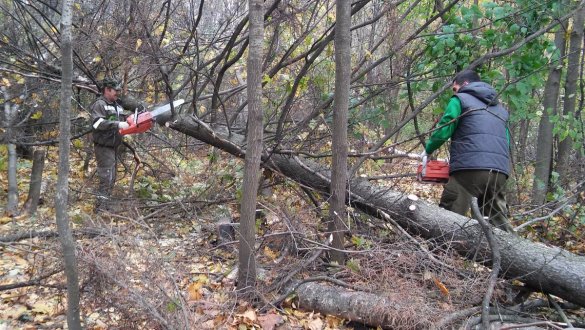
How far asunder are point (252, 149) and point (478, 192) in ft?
7.66

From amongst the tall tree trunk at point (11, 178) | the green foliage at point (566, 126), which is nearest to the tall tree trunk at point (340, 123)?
the green foliage at point (566, 126)

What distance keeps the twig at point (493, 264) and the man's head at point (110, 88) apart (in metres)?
4.53

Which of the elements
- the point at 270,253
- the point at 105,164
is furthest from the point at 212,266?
the point at 105,164

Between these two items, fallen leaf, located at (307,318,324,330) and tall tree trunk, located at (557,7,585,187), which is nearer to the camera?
fallen leaf, located at (307,318,324,330)

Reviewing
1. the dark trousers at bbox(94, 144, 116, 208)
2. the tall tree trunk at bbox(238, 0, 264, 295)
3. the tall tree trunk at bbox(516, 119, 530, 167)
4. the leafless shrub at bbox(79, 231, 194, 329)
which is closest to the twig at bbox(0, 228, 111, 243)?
the leafless shrub at bbox(79, 231, 194, 329)

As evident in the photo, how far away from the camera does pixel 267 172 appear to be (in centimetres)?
513

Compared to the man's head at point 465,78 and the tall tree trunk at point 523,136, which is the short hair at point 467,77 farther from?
the tall tree trunk at point 523,136

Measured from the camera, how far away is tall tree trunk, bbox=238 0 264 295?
3.11 meters

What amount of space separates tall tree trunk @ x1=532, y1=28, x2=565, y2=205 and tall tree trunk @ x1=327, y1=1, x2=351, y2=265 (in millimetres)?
3435

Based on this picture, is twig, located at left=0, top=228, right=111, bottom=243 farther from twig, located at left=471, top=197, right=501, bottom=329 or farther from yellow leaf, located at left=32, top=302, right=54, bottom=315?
twig, located at left=471, top=197, right=501, bottom=329

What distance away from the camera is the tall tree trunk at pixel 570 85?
575cm

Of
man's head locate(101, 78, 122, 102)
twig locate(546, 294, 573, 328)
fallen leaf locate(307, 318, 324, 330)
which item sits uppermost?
man's head locate(101, 78, 122, 102)

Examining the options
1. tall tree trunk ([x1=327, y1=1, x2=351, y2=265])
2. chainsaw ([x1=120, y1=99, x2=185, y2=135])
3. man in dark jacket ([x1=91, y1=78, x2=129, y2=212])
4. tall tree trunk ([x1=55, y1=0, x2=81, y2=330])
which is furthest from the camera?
man in dark jacket ([x1=91, y1=78, x2=129, y2=212])

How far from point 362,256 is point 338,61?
66.2 inches
